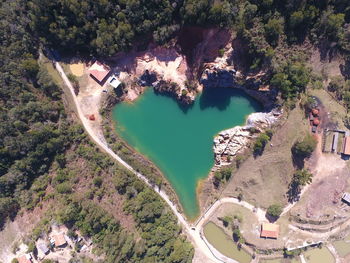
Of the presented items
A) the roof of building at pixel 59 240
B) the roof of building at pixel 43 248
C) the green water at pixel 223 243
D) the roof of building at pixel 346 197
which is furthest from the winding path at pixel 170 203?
the roof of building at pixel 346 197

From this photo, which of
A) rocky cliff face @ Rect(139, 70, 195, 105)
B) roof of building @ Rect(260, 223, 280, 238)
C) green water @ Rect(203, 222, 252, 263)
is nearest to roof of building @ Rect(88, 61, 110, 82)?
rocky cliff face @ Rect(139, 70, 195, 105)

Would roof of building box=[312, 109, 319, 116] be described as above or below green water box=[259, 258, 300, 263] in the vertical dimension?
above

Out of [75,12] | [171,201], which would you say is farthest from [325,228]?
[75,12]

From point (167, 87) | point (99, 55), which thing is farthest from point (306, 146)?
point (99, 55)

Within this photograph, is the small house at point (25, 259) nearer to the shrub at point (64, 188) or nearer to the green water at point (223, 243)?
the shrub at point (64, 188)

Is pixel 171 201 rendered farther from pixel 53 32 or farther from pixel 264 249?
pixel 53 32

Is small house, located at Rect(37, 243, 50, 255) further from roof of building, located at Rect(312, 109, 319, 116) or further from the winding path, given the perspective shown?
roof of building, located at Rect(312, 109, 319, 116)

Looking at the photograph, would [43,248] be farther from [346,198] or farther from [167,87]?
[346,198]
